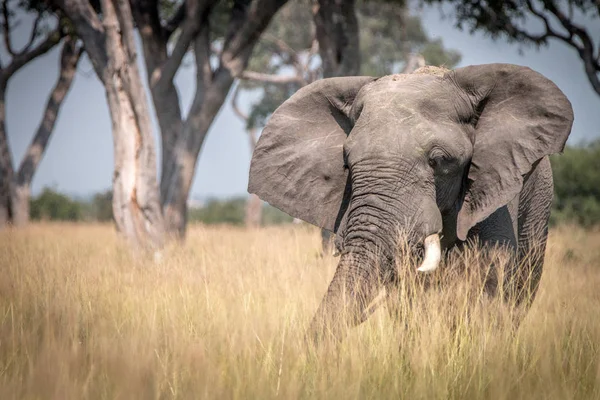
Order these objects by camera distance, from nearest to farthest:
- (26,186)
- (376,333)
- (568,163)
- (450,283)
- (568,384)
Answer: (568,384), (376,333), (450,283), (26,186), (568,163)

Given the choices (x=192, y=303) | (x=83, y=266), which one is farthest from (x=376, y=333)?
(x=83, y=266)

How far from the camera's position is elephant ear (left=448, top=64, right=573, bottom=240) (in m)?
4.65

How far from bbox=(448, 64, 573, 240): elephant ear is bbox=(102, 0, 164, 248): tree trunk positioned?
6.37 m

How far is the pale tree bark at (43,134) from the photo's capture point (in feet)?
52.8

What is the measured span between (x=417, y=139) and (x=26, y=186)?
45.1ft

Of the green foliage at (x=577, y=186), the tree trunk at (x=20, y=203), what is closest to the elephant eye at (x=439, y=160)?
the tree trunk at (x=20, y=203)

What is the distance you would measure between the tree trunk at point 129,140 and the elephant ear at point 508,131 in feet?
20.9

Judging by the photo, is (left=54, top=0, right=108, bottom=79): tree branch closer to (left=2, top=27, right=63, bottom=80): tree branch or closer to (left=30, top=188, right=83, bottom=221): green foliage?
(left=2, top=27, right=63, bottom=80): tree branch

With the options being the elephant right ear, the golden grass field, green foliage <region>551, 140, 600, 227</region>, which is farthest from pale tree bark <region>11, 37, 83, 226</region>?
green foliage <region>551, 140, 600, 227</region>

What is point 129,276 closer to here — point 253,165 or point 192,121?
point 253,165

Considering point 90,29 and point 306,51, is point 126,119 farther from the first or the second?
point 306,51

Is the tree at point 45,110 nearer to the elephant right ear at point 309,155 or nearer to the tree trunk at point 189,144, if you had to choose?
the tree trunk at point 189,144

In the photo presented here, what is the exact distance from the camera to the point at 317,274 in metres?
6.11

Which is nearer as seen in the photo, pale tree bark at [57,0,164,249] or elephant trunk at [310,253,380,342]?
elephant trunk at [310,253,380,342]
